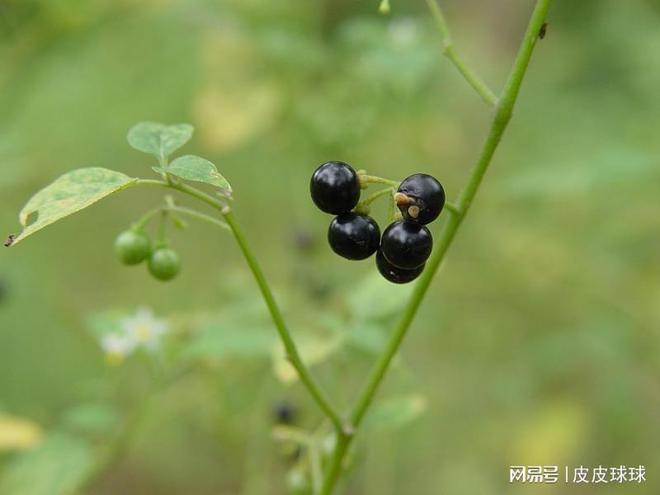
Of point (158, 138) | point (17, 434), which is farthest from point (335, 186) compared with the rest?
point (17, 434)

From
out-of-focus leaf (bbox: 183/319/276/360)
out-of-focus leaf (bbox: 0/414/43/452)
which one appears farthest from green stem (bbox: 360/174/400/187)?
out-of-focus leaf (bbox: 0/414/43/452)

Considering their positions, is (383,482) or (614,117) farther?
(614,117)

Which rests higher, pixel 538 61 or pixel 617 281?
pixel 538 61

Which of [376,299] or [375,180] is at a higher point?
[375,180]

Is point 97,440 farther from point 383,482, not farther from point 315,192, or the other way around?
point 315,192

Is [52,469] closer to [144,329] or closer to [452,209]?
[144,329]

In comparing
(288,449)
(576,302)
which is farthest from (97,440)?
(576,302)

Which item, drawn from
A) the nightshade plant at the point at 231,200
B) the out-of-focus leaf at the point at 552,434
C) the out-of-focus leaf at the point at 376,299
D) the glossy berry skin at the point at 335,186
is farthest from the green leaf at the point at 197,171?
the out-of-focus leaf at the point at 552,434
